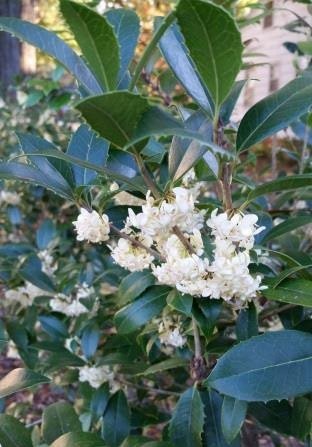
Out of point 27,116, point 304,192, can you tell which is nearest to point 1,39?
point 27,116

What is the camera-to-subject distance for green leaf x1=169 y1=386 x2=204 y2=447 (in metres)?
0.75

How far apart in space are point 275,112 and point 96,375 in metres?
0.68

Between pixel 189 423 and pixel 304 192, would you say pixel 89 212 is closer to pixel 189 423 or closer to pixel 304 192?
pixel 189 423

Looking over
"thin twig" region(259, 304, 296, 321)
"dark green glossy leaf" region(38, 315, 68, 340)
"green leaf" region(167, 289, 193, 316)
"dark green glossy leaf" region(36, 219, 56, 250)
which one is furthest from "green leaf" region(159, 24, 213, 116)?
"dark green glossy leaf" region(36, 219, 56, 250)

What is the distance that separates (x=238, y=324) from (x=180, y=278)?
0.56 feet

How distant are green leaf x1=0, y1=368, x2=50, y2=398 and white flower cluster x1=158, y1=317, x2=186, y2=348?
192mm

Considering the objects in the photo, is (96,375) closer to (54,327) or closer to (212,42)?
(54,327)

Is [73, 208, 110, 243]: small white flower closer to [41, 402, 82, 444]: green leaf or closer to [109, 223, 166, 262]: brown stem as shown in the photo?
[109, 223, 166, 262]: brown stem

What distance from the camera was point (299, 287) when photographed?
2.15ft

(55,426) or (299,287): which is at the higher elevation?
(299,287)

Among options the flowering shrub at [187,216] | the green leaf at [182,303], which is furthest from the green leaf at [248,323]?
the green leaf at [182,303]

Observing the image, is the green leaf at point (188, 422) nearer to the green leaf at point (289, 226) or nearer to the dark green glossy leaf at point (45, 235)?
the green leaf at point (289, 226)

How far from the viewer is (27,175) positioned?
65cm

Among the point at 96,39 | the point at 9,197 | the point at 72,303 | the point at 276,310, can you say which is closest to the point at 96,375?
the point at 72,303
